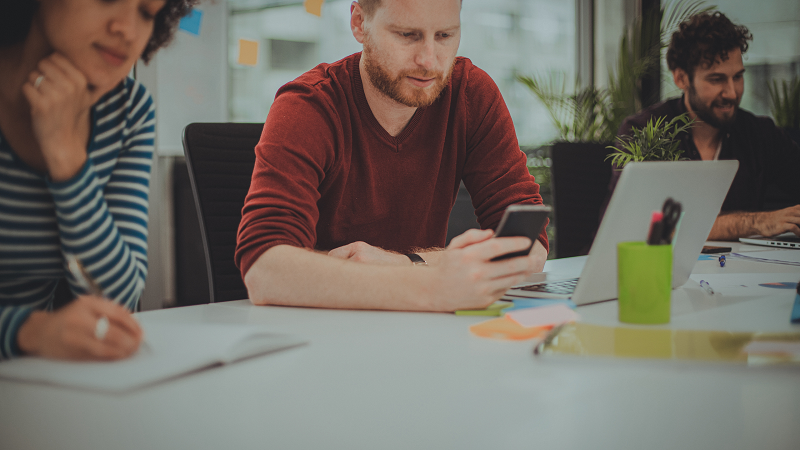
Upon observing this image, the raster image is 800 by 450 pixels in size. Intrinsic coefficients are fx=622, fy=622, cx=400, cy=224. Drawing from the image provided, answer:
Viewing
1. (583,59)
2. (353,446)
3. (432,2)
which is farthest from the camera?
(583,59)

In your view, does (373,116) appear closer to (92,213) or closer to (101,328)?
(92,213)

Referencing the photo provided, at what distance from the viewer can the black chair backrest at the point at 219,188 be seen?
148 centimetres

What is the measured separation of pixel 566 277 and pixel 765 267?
0.44 m

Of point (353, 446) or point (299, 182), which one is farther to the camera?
point (299, 182)

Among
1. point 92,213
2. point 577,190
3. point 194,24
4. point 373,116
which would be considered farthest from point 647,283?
point 194,24

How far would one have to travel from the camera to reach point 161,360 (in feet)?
1.99

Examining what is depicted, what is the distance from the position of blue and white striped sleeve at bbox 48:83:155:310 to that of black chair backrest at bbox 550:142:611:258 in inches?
68.4

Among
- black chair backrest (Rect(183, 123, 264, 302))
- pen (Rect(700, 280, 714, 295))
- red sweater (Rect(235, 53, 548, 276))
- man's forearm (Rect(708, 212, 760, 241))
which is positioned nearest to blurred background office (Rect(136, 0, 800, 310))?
black chair backrest (Rect(183, 123, 264, 302))

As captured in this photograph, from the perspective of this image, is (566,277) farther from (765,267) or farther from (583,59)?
(583,59)

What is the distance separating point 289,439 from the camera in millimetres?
505

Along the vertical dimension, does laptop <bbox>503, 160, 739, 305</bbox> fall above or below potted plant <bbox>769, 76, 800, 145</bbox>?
below

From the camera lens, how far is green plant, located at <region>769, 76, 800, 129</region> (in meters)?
3.25

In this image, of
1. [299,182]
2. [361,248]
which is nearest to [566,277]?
[361,248]

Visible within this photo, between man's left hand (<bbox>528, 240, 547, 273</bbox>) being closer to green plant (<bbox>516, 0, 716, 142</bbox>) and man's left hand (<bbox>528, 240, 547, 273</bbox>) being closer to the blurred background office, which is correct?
the blurred background office
